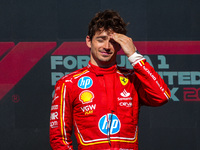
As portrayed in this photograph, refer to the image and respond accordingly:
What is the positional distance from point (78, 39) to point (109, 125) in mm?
1906

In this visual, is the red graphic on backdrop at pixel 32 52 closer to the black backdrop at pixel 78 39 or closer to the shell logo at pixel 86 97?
the black backdrop at pixel 78 39

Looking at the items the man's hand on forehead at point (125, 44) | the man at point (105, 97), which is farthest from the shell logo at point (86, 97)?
the man's hand on forehead at point (125, 44)

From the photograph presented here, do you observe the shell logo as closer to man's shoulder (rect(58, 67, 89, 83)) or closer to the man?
the man

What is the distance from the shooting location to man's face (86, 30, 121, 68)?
1.74m

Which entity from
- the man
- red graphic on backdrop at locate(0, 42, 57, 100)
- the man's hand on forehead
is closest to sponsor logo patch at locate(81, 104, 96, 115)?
the man

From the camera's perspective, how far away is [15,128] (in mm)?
3398

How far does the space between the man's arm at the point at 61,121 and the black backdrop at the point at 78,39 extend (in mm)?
1739

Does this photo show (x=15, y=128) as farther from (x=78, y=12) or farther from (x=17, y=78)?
(x=78, y=12)

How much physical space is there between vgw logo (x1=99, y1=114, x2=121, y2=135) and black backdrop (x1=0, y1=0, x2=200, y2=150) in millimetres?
1768

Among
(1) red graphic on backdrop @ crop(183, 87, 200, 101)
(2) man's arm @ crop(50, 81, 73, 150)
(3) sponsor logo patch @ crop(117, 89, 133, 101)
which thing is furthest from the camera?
(1) red graphic on backdrop @ crop(183, 87, 200, 101)

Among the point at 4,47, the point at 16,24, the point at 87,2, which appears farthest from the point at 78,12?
the point at 4,47

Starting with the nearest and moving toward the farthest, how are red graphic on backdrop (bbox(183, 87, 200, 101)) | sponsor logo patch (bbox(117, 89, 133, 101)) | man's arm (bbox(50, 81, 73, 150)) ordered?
man's arm (bbox(50, 81, 73, 150))
sponsor logo patch (bbox(117, 89, 133, 101))
red graphic on backdrop (bbox(183, 87, 200, 101))

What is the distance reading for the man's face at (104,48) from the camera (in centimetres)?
174

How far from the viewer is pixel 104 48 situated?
174 centimetres
